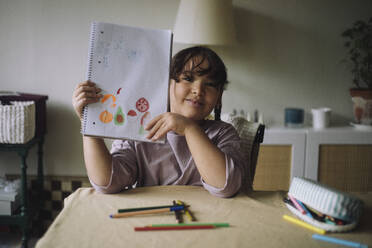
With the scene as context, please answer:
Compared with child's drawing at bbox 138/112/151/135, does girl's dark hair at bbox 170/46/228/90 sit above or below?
above

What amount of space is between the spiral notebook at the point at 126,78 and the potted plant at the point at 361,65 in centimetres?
192

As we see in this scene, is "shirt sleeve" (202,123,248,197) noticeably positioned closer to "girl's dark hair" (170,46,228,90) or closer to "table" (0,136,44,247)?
"girl's dark hair" (170,46,228,90)

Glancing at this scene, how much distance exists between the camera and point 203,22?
214cm

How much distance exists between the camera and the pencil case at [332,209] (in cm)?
73

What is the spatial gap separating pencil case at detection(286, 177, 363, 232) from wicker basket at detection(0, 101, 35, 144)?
1.59 metres

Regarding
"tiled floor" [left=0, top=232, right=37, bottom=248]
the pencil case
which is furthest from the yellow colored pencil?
"tiled floor" [left=0, top=232, right=37, bottom=248]

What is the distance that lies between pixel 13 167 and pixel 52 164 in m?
0.25

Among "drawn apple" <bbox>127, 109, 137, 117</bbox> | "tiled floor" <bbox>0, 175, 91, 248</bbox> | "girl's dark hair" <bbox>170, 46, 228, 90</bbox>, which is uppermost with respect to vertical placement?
"girl's dark hair" <bbox>170, 46, 228, 90</bbox>

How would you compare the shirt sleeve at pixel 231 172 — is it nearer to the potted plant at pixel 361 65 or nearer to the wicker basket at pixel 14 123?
the wicker basket at pixel 14 123

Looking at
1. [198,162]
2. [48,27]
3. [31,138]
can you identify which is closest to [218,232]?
[198,162]

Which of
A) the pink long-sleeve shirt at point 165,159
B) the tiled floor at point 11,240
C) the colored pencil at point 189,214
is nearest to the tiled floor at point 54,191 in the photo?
the tiled floor at point 11,240

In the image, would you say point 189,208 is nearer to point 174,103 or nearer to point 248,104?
point 174,103

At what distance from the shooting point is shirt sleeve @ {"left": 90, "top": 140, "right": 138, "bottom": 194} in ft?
3.03

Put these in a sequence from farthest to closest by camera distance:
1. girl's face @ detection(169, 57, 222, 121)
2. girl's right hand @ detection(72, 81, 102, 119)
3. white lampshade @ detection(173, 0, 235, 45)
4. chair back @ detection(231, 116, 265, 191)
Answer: white lampshade @ detection(173, 0, 235, 45) < chair back @ detection(231, 116, 265, 191) < girl's face @ detection(169, 57, 222, 121) < girl's right hand @ detection(72, 81, 102, 119)
